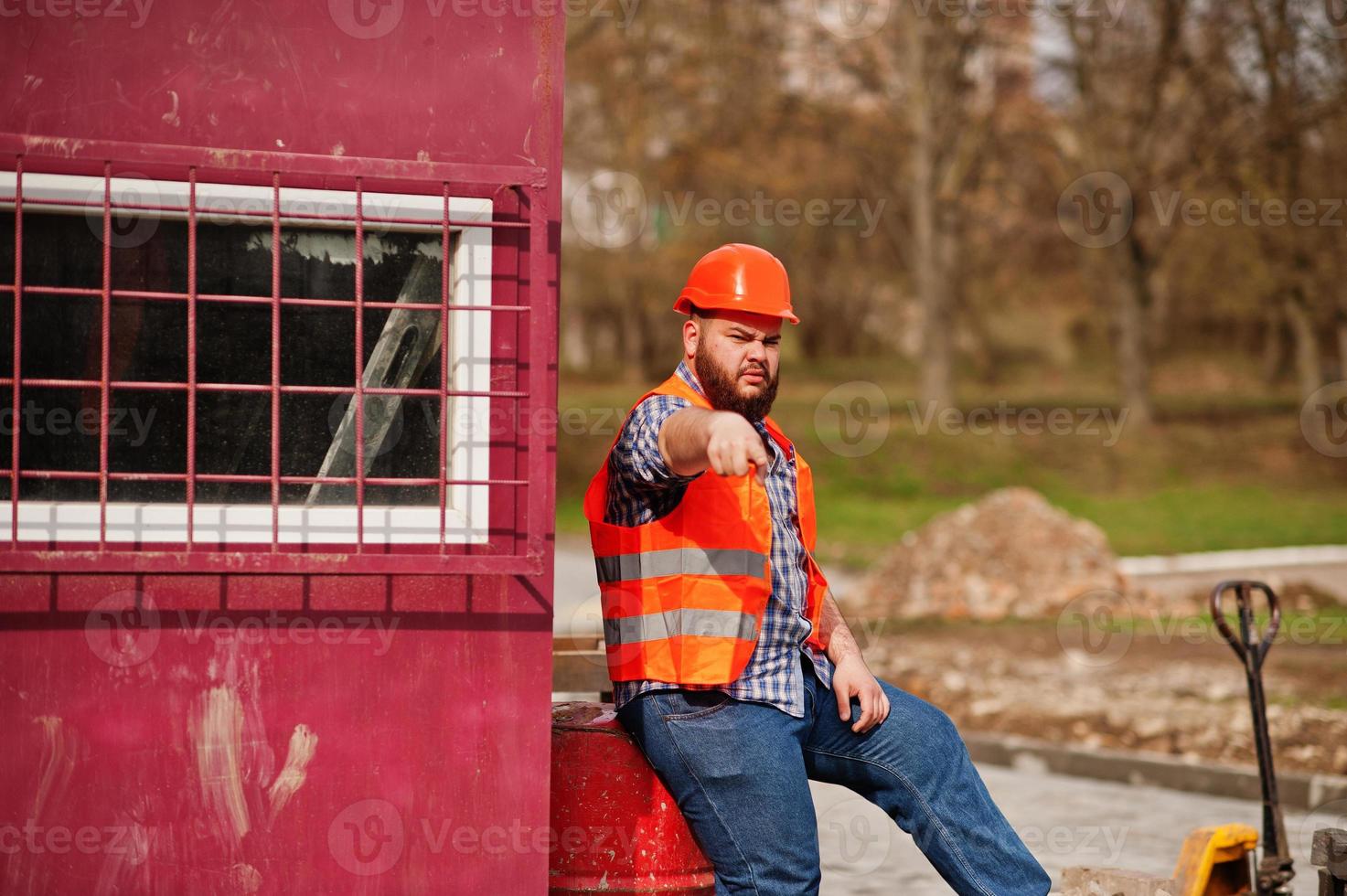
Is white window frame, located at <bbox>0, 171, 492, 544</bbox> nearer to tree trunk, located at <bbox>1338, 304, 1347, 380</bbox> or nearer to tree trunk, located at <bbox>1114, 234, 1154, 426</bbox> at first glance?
tree trunk, located at <bbox>1338, 304, 1347, 380</bbox>

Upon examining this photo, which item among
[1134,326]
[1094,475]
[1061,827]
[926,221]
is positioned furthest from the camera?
[1134,326]

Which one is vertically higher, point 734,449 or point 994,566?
point 734,449

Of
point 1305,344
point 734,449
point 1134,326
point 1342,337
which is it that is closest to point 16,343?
point 734,449

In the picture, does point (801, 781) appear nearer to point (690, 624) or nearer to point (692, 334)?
point (690, 624)

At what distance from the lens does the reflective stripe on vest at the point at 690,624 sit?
366 centimetres

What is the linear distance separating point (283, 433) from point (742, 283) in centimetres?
121

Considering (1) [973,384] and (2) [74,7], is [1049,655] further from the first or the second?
(1) [973,384]

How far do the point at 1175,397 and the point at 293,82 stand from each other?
1346 inches

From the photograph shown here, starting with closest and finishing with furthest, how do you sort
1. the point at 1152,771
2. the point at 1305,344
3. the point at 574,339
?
the point at 1152,771 → the point at 1305,344 → the point at 574,339

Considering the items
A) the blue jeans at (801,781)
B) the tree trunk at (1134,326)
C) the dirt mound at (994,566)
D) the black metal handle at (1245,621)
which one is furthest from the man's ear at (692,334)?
the tree trunk at (1134,326)

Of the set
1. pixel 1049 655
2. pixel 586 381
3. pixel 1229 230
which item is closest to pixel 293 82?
pixel 1049 655

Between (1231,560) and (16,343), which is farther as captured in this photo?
(1231,560)

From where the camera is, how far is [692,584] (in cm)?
366

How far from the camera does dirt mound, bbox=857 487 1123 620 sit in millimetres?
14719
